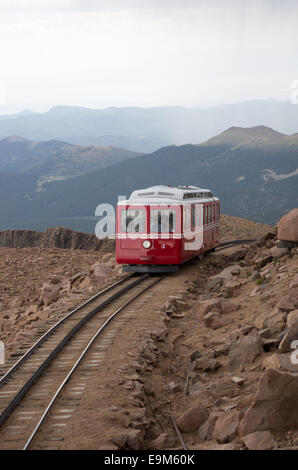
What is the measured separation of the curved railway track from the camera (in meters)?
10.2

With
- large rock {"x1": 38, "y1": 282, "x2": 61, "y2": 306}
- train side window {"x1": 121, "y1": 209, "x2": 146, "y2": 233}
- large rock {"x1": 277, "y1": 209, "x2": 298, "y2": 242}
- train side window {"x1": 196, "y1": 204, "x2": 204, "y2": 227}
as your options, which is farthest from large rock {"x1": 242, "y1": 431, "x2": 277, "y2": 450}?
train side window {"x1": 196, "y1": 204, "x2": 204, "y2": 227}

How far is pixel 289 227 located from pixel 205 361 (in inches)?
346

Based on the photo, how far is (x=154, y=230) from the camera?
24859 millimetres

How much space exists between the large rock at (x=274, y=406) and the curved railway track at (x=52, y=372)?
10.6 feet

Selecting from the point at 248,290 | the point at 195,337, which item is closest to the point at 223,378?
the point at 195,337

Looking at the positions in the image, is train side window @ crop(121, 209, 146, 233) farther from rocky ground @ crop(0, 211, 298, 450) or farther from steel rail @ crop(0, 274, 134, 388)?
rocky ground @ crop(0, 211, 298, 450)

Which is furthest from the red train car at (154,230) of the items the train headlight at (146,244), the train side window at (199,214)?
the train side window at (199,214)

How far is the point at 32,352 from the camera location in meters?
14.9

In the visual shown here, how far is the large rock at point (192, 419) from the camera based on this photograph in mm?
10547

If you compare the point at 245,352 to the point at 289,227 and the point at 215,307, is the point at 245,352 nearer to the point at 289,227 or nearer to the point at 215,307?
the point at 215,307

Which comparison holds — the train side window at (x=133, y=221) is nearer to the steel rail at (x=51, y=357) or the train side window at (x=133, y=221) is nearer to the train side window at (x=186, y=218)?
the train side window at (x=186, y=218)

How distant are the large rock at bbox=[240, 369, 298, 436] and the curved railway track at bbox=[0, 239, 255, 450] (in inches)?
128

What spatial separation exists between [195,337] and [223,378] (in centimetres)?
403

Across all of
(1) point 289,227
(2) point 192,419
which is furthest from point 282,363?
(1) point 289,227
